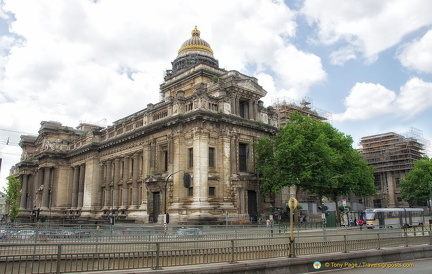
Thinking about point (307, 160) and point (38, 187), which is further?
point (38, 187)

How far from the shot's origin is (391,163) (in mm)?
88438

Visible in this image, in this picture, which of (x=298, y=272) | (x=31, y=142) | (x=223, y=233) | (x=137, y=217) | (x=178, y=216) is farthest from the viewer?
(x=31, y=142)

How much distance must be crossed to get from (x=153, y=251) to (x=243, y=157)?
116 ft

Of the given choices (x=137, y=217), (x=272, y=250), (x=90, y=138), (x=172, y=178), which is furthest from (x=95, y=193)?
(x=272, y=250)

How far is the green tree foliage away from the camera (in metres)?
70.5

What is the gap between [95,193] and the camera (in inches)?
2359

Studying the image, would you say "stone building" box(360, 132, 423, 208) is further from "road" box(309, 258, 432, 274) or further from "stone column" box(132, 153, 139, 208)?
"road" box(309, 258, 432, 274)

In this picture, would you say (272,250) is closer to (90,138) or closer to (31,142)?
(90,138)

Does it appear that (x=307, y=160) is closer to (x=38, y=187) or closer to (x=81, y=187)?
(x=81, y=187)

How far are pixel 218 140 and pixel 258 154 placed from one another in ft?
19.2

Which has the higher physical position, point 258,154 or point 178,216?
point 258,154

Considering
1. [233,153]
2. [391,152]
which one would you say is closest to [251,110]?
[233,153]

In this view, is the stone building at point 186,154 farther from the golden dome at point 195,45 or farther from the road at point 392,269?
the road at point 392,269

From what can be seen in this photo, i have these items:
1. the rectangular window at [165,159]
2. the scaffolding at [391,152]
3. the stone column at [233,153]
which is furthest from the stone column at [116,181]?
the scaffolding at [391,152]
